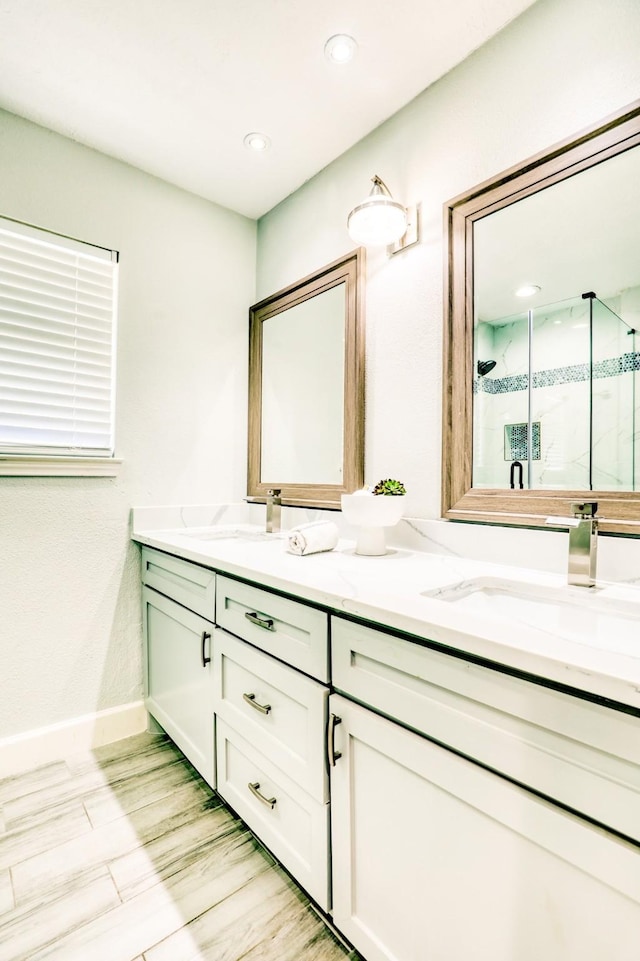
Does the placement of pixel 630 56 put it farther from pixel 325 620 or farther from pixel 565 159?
pixel 325 620

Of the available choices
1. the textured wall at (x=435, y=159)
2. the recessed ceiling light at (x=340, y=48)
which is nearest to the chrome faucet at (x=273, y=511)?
the textured wall at (x=435, y=159)

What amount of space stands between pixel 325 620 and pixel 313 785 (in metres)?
0.38

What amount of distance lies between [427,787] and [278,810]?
0.55 meters

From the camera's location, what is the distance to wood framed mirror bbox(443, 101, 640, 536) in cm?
107

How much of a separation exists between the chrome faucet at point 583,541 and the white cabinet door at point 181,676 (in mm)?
1039

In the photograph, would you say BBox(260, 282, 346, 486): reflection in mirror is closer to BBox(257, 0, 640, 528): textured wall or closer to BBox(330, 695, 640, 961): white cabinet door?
BBox(257, 0, 640, 528): textured wall

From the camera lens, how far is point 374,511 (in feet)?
4.56

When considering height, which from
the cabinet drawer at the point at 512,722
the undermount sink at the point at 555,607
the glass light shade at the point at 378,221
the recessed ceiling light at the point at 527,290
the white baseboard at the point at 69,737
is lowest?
the white baseboard at the point at 69,737

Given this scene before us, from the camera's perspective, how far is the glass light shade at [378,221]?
1.47 m

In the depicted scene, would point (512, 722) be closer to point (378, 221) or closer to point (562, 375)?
point (562, 375)

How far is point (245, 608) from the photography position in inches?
49.3

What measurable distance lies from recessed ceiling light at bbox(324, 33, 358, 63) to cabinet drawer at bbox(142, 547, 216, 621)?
1.66 m

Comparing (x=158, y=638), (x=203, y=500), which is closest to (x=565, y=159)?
(x=203, y=500)

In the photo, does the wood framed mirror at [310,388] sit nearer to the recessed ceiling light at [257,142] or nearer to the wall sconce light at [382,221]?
the wall sconce light at [382,221]
